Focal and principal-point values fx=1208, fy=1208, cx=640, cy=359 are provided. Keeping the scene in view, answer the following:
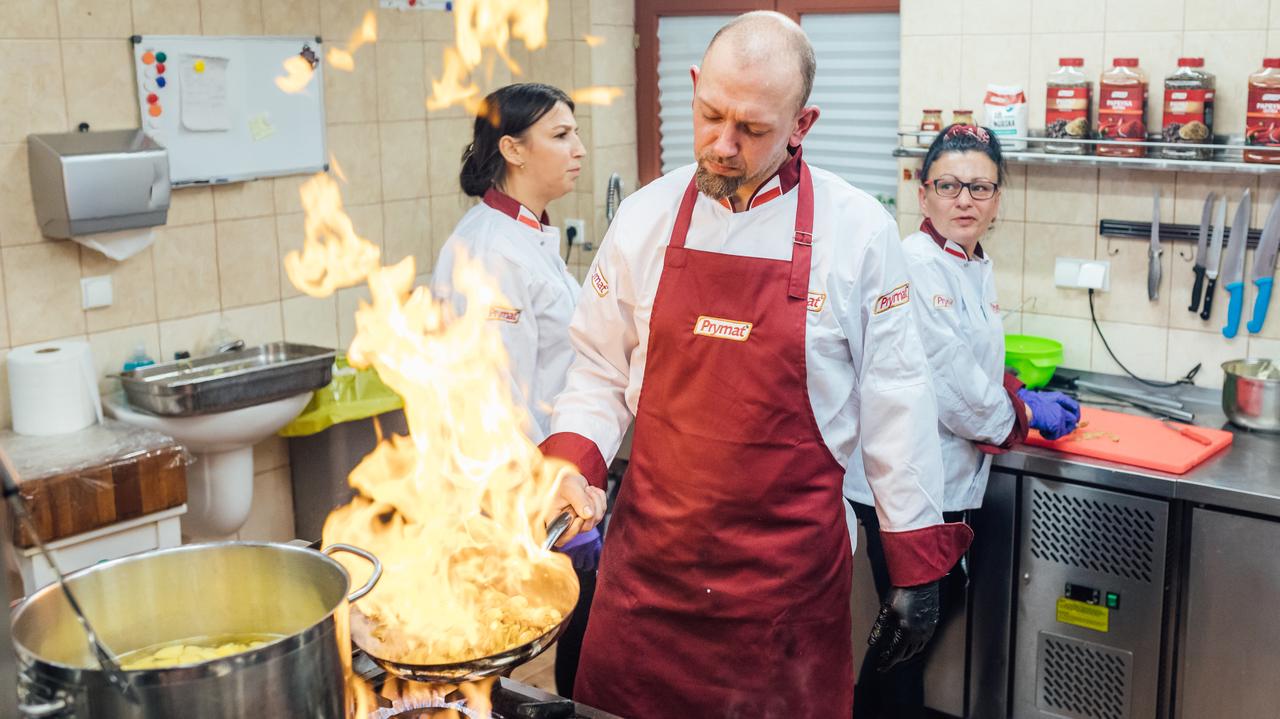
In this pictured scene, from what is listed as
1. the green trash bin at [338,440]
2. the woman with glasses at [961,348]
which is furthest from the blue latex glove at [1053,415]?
the green trash bin at [338,440]

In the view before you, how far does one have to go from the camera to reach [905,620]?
2.23 meters

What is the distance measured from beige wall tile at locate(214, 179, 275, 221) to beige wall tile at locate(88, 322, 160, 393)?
0.46 metres

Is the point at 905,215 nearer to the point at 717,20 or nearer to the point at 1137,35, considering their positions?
the point at 1137,35

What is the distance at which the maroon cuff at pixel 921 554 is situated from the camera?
2.21 metres

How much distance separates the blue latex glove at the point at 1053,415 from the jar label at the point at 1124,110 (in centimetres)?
86

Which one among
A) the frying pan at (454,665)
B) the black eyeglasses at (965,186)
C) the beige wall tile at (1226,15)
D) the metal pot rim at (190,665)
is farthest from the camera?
the beige wall tile at (1226,15)

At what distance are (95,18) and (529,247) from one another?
159cm

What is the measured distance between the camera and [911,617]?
7.32 feet

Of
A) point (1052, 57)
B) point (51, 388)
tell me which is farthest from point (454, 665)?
point (1052, 57)

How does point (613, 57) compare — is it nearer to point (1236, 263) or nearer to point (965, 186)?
point (965, 186)

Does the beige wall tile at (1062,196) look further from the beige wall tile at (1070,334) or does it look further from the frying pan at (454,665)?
the frying pan at (454,665)

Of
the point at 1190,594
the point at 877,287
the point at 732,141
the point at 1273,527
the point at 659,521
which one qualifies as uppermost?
the point at 732,141

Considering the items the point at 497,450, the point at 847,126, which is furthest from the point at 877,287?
the point at 847,126

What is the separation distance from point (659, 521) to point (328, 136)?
2657 mm
